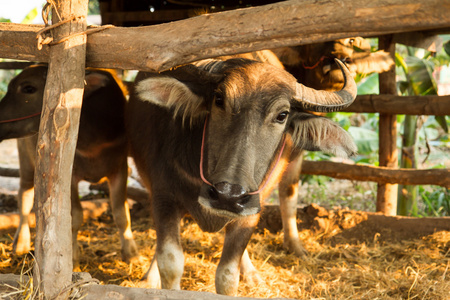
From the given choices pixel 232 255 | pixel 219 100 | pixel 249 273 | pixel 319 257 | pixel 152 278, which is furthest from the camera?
pixel 319 257

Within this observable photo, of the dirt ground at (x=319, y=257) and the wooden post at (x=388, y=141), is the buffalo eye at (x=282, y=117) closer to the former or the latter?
the dirt ground at (x=319, y=257)

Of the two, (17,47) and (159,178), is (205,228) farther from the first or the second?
(17,47)

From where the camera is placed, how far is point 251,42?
7.54 ft

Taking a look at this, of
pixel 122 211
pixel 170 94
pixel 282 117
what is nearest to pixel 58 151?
pixel 170 94

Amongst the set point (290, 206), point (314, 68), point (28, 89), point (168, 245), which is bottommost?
point (290, 206)

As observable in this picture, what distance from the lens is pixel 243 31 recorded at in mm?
2260

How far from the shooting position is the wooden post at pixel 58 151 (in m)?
2.34

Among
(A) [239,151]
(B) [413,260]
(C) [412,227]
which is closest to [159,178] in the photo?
(A) [239,151]

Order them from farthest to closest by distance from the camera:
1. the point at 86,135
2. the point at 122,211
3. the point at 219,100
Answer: the point at 122,211
the point at 86,135
the point at 219,100

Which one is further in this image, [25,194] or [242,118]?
[25,194]

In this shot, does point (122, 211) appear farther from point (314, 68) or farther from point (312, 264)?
point (314, 68)

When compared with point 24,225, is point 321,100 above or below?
above

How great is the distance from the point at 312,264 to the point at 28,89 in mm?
2944

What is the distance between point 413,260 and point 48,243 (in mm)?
3101
